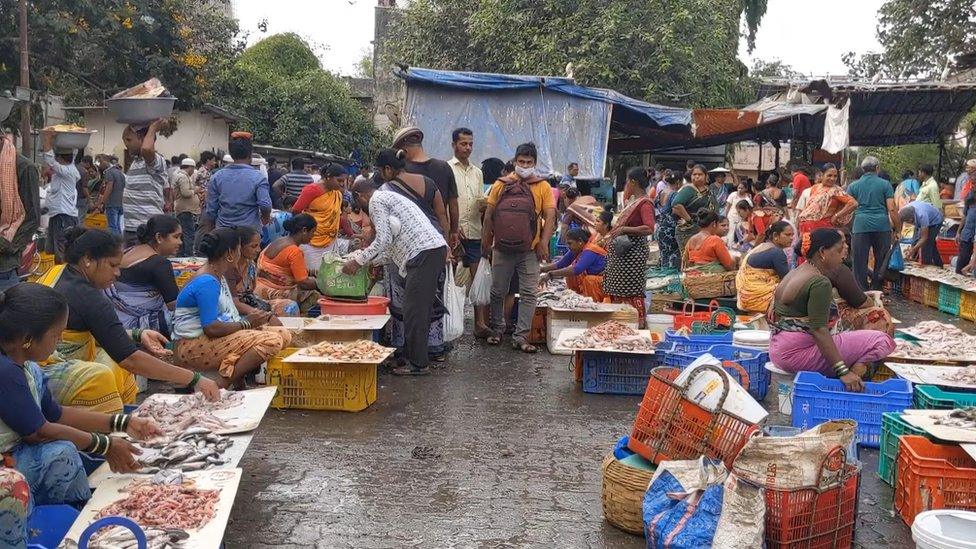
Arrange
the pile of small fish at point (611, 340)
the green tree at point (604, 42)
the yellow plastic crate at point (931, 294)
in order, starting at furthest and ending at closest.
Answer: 1. the green tree at point (604, 42)
2. the yellow plastic crate at point (931, 294)
3. the pile of small fish at point (611, 340)

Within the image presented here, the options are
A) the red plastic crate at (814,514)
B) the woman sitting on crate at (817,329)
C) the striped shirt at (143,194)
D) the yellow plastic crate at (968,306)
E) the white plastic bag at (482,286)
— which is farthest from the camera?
the yellow plastic crate at (968,306)

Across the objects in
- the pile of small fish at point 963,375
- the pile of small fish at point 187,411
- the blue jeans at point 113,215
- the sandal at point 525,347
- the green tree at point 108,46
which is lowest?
the sandal at point 525,347

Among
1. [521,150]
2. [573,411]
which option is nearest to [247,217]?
[521,150]

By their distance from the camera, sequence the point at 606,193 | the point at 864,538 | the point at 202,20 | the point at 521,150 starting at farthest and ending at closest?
the point at 202,20 → the point at 606,193 → the point at 521,150 → the point at 864,538

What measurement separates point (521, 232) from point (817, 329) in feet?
10.8

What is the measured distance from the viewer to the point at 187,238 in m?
12.8

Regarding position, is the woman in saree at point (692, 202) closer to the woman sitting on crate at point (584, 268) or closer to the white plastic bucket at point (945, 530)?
the woman sitting on crate at point (584, 268)

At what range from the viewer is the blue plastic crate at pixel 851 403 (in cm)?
600

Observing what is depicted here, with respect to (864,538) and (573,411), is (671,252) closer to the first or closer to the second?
(573,411)

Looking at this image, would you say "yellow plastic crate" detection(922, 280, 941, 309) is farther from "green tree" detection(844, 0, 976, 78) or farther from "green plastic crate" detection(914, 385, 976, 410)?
"green tree" detection(844, 0, 976, 78)

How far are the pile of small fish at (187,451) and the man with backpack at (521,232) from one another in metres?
4.52

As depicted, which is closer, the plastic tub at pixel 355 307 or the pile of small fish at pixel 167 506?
the pile of small fish at pixel 167 506

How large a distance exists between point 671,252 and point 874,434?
7.33 metres

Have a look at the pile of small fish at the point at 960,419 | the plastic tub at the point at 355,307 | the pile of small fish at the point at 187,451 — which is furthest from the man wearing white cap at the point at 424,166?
the pile of small fish at the point at 960,419
